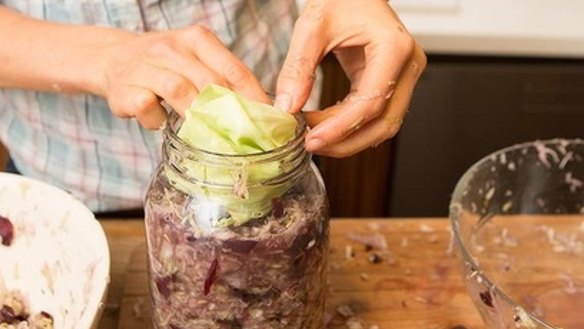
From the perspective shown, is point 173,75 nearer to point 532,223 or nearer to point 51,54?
point 51,54

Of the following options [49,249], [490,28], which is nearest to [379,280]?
[49,249]

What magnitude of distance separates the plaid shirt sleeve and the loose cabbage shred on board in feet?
1.04

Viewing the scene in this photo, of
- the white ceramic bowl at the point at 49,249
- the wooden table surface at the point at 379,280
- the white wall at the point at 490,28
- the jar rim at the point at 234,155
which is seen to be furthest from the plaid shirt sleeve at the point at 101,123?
the white wall at the point at 490,28

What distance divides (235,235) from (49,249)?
0.20 meters

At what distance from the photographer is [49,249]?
2.33 ft

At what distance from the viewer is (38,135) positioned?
913mm

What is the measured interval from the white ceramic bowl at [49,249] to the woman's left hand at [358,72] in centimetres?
18

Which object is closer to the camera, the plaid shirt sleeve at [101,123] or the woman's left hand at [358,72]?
the woman's left hand at [358,72]

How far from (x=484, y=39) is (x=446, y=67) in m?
0.07

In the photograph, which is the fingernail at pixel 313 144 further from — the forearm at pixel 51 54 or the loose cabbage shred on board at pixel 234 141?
the forearm at pixel 51 54

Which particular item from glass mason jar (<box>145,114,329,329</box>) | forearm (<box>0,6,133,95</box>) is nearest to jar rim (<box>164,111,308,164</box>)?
glass mason jar (<box>145,114,329,329</box>)

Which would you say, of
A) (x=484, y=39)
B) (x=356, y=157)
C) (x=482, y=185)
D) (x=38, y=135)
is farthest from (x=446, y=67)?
(x=38, y=135)

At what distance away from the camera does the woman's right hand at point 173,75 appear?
0.60m

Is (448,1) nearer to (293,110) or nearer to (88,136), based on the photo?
(88,136)
